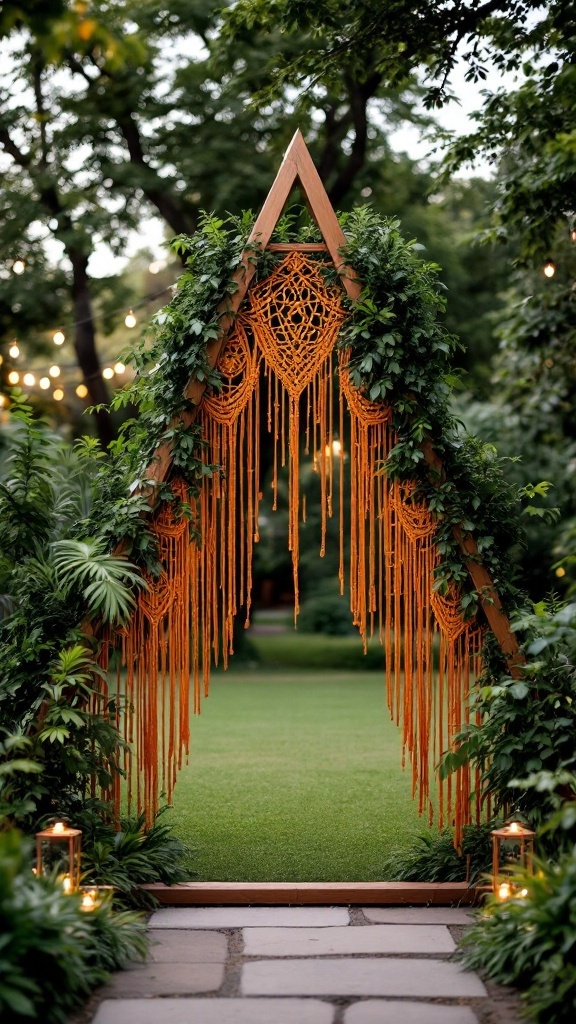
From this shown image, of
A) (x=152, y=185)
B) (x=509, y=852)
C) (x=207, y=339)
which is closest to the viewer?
(x=509, y=852)

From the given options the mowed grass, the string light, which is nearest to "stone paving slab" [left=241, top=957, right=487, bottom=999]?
the mowed grass

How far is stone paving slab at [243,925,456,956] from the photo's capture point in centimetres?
391

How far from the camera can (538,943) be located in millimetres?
3320

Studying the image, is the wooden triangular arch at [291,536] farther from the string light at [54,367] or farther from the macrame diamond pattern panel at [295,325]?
the string light at [54,367]

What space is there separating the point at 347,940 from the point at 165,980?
2.54 feet

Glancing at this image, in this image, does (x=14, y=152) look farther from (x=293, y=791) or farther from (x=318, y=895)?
(x=318, y=895)

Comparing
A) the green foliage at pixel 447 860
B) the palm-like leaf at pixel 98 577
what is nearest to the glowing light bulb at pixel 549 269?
the green foliage at pixel 447 860

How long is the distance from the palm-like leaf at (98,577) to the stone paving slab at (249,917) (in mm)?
1193

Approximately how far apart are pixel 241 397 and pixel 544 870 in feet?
7.32

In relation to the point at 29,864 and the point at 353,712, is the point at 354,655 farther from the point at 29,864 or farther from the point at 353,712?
the point at 29,864

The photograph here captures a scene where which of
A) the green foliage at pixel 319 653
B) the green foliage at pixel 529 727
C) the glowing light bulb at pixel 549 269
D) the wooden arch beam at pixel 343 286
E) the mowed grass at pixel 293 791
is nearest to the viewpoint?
the green foliage at pixel 529 727

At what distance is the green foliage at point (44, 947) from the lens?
9.37 feet

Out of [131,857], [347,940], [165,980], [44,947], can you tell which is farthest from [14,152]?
[44,947]

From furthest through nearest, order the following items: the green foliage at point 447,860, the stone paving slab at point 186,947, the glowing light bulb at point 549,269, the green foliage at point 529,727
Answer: the glowing light bulb at point 549,269, the green foliage at point 447,860, the green foliage at point 529,727, the stone paving slab at point 186,947
